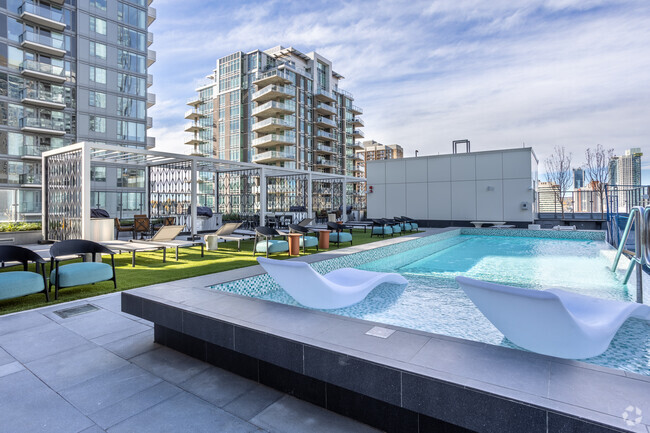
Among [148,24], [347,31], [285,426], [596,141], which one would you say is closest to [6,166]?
[148,24]

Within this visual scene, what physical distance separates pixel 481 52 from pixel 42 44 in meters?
29.6

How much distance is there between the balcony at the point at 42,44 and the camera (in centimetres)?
2514

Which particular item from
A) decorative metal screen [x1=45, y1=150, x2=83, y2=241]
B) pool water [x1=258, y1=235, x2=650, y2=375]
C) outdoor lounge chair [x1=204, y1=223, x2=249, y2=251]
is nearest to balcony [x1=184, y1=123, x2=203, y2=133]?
decorative metal screen [x1=45, y1=150, x2=83, y2=241]

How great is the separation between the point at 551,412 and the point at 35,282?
5771 mm

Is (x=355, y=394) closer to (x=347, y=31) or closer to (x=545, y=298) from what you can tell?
(x=545, y=298)

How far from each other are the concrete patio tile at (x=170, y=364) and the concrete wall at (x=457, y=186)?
1798 centimetres

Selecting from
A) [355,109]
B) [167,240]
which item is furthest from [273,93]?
[167,240]

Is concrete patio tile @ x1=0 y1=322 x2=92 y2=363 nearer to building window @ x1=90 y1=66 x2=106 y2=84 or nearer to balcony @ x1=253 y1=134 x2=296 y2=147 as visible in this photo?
building window @ x1=90 y1=66 x2=106 y2=84

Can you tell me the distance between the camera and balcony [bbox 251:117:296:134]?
136 ft

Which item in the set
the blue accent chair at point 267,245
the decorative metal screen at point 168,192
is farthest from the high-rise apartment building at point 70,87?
the blue accent chair at point 267,245

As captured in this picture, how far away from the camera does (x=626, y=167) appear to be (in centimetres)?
2531

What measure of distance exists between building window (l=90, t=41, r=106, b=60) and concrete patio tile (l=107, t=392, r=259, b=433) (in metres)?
34.7

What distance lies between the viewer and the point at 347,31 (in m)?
13.7

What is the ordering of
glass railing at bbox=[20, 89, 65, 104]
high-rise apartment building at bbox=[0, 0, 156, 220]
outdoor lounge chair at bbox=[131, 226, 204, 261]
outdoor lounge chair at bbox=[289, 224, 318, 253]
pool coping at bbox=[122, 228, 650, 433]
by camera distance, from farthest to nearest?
glass railing at bbox=[20, 89, 65, 104]
high-rise apartment building at bbox=[0, 0, 156, 220]
outdoor lounge chair at bbox=[289, 224, 318, 253]
outdoor lounge chair at bbox=[131, 226, 204, 261]
pool coping at bbox=[122, 228, 650, 433]
